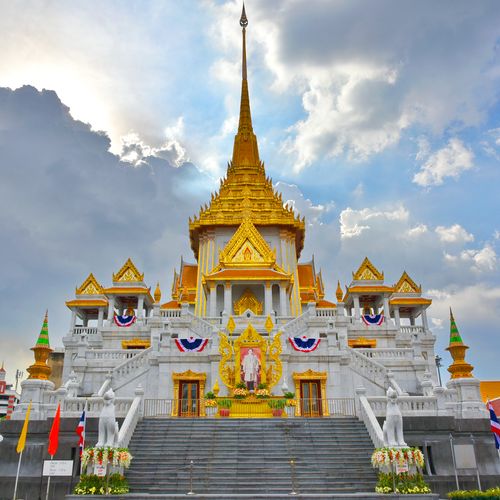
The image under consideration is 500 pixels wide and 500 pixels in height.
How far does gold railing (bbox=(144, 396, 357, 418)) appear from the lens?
84.8 ft

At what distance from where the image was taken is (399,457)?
18.3 meters

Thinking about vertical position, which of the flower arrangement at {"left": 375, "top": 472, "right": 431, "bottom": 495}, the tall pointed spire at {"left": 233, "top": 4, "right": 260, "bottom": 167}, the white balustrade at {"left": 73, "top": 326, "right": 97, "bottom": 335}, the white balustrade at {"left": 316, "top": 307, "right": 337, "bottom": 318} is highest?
the tall pointed spire at {"left": 233, "top": 4, "right": 260, "bottom": 167}

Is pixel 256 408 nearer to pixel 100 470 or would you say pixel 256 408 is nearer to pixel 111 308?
pixel 100 470

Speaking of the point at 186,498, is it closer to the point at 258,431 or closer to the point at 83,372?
the point at 258,431

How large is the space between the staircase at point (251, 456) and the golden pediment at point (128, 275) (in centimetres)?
2514

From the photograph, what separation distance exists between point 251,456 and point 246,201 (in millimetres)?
35322

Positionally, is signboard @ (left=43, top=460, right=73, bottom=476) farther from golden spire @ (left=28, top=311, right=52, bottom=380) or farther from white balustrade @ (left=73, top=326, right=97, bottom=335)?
white balustrade @ (left=73, top=326, right=97, bottom=335)

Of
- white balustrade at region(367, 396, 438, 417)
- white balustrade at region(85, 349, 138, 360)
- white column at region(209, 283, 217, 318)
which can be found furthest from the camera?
white column at region(209, 283, 217, 318)

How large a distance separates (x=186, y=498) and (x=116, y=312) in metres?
33.6

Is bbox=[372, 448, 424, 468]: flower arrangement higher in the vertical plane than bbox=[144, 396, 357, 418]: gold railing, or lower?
lower

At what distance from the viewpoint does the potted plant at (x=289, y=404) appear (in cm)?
2591

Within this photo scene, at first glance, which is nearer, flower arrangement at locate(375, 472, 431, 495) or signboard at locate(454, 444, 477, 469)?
flower arrangement at locate(375, 472, 431, 495)

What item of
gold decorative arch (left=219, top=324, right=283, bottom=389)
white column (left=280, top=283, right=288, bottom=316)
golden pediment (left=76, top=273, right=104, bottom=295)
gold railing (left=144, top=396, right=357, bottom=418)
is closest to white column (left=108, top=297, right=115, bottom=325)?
golden pediment (left=76, top=273, right=104, bottom=295)

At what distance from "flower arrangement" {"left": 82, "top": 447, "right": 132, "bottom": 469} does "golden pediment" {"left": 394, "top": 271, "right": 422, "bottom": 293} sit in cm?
3458
